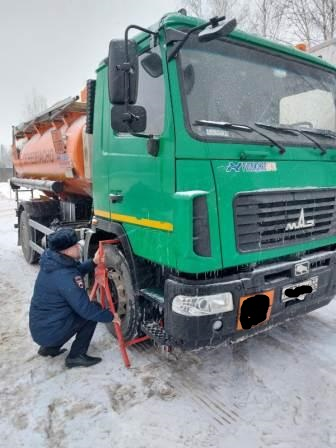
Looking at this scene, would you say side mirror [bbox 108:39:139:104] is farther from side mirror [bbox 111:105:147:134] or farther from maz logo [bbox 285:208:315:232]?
maz logo [bbox 285:208:315:232]

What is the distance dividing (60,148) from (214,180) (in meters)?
3.00

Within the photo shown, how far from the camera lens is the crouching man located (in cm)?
310

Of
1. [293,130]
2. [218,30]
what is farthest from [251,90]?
[218,30]

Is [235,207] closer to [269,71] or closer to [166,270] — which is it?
[166,270]

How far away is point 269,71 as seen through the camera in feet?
10.2

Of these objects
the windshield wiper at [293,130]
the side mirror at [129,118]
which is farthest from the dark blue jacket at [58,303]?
the windshield wiper at [293,130]

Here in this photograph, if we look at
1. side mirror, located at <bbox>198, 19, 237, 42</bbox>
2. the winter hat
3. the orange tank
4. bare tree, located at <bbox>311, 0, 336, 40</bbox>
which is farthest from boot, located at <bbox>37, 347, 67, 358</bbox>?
bare tree, located at <bbox>311, 0, 336, 40</bbox>

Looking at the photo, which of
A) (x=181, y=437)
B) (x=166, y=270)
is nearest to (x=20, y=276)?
(x=166, y=270)

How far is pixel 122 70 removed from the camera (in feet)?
8.23

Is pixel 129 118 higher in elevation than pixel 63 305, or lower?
higher

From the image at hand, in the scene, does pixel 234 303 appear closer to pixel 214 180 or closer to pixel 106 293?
pixel 214 180

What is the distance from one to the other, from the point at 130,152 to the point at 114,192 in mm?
458

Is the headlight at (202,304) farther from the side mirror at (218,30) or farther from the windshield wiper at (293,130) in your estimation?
the side mirror at (218,30)

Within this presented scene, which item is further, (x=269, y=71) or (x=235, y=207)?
(x=269, y=71)
